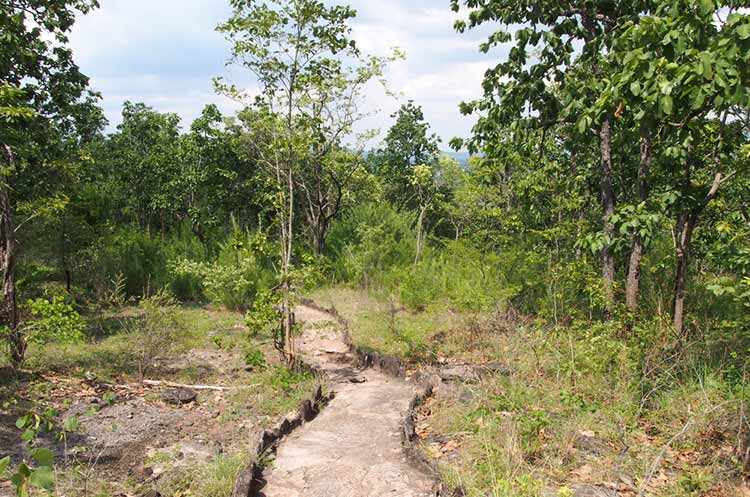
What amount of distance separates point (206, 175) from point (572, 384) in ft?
41.6

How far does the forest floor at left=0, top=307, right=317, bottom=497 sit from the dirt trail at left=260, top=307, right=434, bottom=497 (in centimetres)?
44

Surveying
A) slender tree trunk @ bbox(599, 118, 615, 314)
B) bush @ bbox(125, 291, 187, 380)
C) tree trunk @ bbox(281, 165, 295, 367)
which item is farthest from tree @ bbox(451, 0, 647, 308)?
bush @ bbox(125, 291, 187, 380)

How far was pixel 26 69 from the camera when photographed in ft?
29.2

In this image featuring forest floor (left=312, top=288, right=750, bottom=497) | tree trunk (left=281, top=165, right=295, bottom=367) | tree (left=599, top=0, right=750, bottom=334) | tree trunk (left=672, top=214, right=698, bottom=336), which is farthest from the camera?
tree trunk (left=281, top=165, right=295, bottom=367)

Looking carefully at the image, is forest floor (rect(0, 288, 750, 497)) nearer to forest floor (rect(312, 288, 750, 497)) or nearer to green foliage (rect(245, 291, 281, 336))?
forest floor (rect(312, 288, 750, 497))

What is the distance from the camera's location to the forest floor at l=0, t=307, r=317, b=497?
13.5 feet

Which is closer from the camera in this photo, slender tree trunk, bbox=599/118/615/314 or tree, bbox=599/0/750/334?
tree, bbox=599/0/750/334

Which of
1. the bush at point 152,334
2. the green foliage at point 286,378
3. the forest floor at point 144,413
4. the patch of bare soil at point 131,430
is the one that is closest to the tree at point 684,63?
the forest floor at point 144,413

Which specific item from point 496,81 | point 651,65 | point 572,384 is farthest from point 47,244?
point 651,65

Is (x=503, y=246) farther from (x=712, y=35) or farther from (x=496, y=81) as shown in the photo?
(x=712, y=35)

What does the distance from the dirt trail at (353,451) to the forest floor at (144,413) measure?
17.1 inches

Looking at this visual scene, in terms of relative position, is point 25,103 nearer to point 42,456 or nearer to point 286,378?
point 286,378

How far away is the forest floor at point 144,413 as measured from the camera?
412 centimetres

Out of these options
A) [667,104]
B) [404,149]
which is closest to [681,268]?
[667,104]
